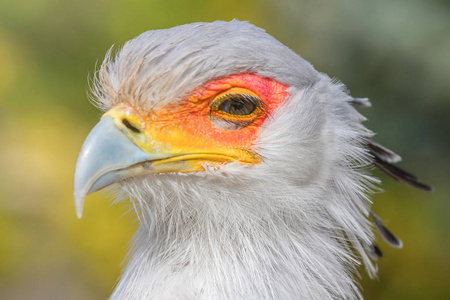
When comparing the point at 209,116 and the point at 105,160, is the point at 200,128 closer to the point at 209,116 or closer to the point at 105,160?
the point at 209,116

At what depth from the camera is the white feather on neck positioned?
1.47 m

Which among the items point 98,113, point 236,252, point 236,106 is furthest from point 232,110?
point 98,113

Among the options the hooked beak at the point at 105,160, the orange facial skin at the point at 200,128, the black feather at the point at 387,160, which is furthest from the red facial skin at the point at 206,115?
the black feather at the point at 387,160

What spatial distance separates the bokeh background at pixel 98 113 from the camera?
324 centimetres

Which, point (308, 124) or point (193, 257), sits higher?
point (308, 124)

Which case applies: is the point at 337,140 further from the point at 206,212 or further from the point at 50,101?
the point at 50,101

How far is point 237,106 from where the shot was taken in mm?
1528

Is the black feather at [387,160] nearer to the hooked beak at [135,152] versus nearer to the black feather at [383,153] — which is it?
the black feather at [383,153]

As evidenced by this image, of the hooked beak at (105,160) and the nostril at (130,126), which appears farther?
the nostril at (130,126)

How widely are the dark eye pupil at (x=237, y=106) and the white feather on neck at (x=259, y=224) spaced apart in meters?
0.07

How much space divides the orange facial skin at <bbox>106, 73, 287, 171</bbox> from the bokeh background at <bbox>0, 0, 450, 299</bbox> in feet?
6.44

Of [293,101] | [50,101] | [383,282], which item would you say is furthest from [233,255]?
[50,101]

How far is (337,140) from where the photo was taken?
1682 mm

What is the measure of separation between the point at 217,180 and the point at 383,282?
9.82 feet
